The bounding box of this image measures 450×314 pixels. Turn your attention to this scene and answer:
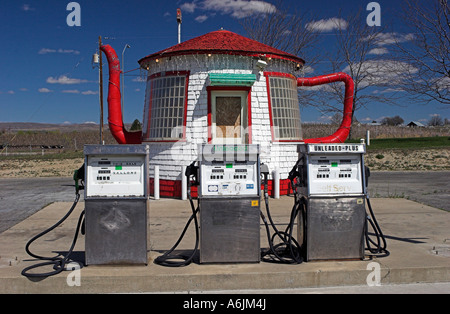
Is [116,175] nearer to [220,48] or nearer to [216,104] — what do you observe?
[216,104]

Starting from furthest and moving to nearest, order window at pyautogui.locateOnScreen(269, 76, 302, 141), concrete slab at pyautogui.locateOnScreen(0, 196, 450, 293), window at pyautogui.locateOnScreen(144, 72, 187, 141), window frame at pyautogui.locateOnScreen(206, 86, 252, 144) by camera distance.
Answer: window at pyautogui.locateOnScreen(269, 76, 302, 141)
window at pyautogui.locateOnScreen(144, 72, 187, 141)
window frame at pyautogui.locateOnScreen(206, 86, 252, 144)
concrete slab at pyautogui.locateOnScreen(0, 196, 450, 293)

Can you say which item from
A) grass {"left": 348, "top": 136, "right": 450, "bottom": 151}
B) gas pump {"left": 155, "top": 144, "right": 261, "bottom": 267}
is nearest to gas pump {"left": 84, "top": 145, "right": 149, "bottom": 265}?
gas pump {"left": 155, "top": 144, "right": 261, "bottom": 267}

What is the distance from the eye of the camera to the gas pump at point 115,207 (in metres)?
6.01

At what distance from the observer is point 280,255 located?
257 inches

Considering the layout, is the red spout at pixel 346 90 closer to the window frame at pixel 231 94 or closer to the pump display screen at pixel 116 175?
the window frame at pixel 231 94

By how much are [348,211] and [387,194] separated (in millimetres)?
8569

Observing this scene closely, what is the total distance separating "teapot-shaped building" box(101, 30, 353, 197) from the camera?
1288 centimetres

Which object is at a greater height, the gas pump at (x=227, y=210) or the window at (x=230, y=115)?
the window at (x=230, y=115)

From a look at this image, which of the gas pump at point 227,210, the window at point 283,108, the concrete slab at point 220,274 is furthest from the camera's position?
the window at point 283,108

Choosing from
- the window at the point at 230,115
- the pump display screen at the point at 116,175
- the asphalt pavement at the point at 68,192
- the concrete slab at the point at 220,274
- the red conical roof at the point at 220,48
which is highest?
the red conical roof at the point at 220,48

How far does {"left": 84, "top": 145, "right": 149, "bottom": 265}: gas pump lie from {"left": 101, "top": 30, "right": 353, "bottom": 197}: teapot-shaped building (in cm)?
675

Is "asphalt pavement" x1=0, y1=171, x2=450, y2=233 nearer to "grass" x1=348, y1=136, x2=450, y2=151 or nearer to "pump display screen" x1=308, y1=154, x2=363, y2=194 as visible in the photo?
"pump display screen" x1=308, y1=154, x2=363, y2=194

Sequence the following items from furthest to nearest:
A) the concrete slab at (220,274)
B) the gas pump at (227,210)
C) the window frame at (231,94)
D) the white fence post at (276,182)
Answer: the white fence post at (276,182) < the window frame at (231,94) < the gas pump at (227,210) < the concrete slab at (220,274)

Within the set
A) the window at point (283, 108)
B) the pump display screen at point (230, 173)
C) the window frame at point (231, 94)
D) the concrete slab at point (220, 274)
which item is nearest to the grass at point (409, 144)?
the window at point (283, 108)
